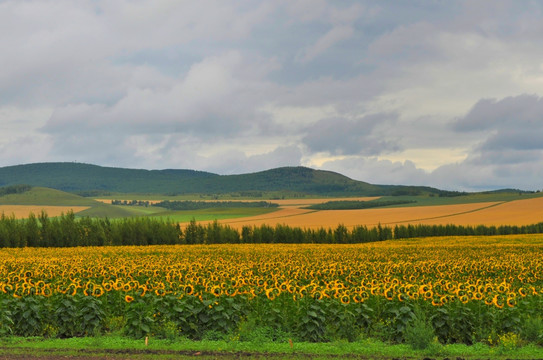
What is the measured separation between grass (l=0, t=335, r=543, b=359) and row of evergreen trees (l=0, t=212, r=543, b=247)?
82412 millimetres

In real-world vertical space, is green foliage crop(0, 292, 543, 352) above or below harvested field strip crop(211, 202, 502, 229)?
below

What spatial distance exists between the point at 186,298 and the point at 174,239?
281 feet

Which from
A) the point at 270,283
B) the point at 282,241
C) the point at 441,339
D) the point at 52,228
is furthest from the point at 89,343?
the point at 282,241

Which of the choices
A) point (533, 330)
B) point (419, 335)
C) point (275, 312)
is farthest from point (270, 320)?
point (533, 330)

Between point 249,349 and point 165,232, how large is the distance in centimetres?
A: 8933

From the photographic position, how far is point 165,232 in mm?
105062

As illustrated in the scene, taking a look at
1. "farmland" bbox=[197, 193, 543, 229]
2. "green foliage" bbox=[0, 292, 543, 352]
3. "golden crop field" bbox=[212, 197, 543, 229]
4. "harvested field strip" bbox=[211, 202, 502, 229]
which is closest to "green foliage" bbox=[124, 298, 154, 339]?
"green foliage" bbox=[0, 292, 543, 352]

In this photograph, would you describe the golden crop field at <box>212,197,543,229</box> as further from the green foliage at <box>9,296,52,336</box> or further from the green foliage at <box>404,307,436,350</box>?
the green foliage at <box>404,307,436,350</box>

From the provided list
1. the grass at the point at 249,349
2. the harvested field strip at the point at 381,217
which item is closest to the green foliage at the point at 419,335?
the grass at the point at 249,349

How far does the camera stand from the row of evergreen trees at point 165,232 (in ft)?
314

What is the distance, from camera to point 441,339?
63.5ft

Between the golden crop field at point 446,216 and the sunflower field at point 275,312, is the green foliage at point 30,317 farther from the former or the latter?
Answer: the golden crop field at point 446,216

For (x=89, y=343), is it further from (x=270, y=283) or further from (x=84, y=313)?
(x=270, y=283)

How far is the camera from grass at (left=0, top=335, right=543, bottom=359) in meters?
17.3
